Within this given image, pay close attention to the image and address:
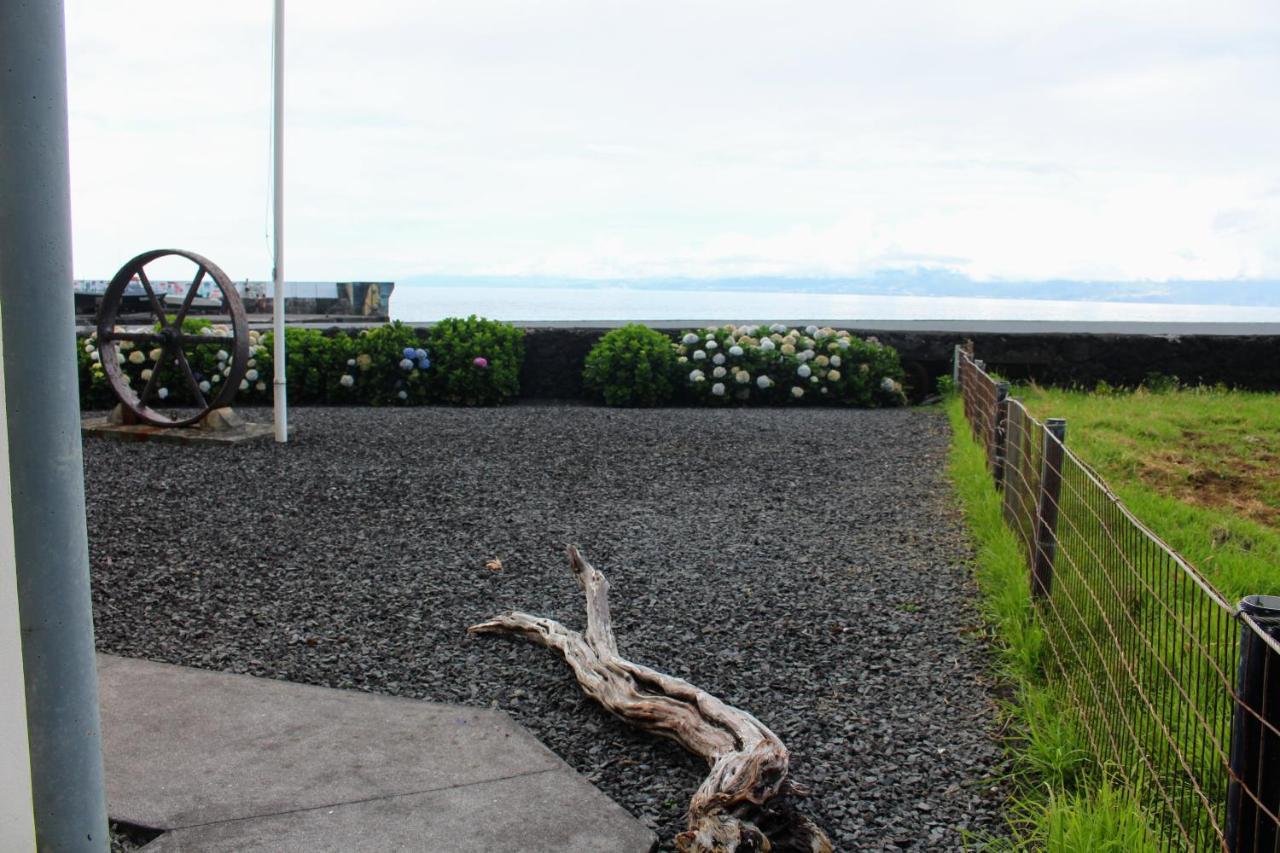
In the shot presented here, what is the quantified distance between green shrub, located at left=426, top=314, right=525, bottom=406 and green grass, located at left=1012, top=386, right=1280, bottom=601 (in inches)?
199

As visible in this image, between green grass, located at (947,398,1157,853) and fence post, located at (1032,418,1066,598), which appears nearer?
green grass, located at (947,398,1157,853)

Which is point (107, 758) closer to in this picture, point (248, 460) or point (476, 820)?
point (476, 820)

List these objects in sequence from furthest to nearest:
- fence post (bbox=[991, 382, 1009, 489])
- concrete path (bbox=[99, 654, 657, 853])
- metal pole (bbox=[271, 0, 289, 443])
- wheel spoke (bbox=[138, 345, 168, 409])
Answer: wheel spoke (bbox=[138, 345, 168, 409]) < metal pole (bbox=[271, 0, 289, 443]) < fence post (bbox=[991, 382, 1009, 489]) < concrete path (bbox=[99, 654, 657, 853])

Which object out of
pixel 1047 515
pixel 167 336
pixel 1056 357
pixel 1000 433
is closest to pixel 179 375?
pixel 167 336

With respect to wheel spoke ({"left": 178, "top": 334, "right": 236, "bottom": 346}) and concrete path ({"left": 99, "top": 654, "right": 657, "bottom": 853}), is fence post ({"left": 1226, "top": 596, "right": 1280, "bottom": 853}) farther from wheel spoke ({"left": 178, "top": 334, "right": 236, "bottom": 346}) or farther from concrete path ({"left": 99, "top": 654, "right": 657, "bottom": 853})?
wheel spoke ({"left": 178, "top": 334, "right": 236, "bottom": 346})

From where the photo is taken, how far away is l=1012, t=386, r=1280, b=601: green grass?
4.66m

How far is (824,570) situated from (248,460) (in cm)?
452

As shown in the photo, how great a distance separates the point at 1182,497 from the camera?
597cm

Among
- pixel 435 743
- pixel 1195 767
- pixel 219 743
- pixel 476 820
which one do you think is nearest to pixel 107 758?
pixel 219 743

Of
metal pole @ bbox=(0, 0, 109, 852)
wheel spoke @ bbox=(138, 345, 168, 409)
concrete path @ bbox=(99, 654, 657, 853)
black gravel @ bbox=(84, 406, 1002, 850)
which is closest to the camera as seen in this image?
metal pole @ bbox=(0, 0, 109, 852)

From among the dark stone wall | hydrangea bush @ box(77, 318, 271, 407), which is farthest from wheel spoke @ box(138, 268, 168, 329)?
the dark stone wall

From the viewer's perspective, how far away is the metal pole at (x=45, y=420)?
5.55 ft

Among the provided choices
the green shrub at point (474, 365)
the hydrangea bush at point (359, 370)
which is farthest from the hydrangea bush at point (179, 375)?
the green shrub at point (474, 365)

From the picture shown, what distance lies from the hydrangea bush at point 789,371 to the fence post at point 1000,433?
4715 millimetres
